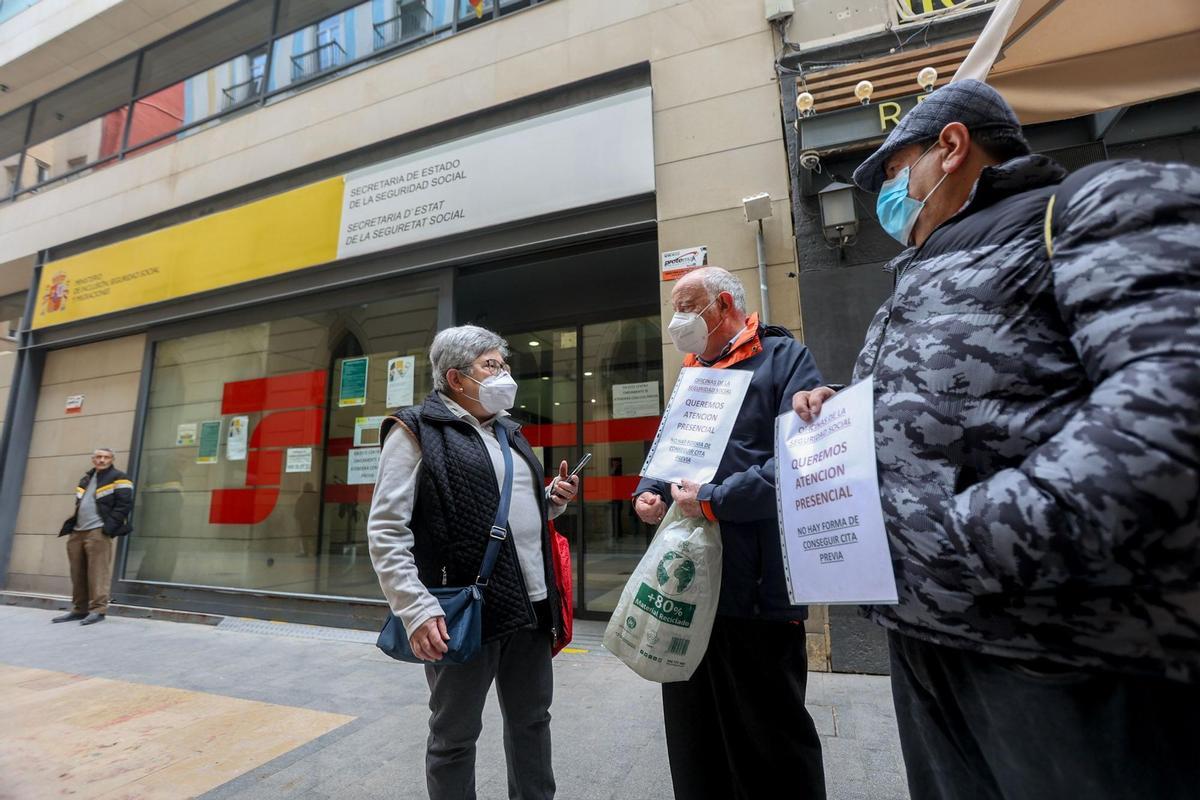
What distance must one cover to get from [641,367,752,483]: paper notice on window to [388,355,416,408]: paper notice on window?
15.2ft

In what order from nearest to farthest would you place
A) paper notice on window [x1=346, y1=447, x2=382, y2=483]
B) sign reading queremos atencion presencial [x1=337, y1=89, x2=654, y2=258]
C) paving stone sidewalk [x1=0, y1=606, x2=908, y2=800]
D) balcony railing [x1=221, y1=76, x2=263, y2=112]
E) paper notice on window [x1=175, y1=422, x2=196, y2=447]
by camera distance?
1. paving stone sidewalk [x1=0, y1=606, x2=908, y2=800]
2. sign reading queremos atencion presencial [x1=337, y1=89, x2=654, y2=258]
3. paper notice on window [x1=346, y1=447, x2=382, y2=483]
4. paper notice on window [x1=175, y1=422, x2=196, y2=447]
5. balcony railing [x1=221, y1=76, x2=263, y2=112]

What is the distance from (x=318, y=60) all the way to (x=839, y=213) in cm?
683

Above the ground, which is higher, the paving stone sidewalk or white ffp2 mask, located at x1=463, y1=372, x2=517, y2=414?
white ffp2 mask, located at x1=463, y1=372, x2=517, y2=414

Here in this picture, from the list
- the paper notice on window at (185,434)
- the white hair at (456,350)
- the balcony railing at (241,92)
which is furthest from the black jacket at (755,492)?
the balcony railing at (241,92)

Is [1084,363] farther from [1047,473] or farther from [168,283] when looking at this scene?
[168,283]

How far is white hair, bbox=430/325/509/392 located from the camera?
2.21 meters

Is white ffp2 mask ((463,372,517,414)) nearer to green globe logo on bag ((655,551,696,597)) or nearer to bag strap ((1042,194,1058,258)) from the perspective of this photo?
green globe logo on bag ((655,551,696,597))

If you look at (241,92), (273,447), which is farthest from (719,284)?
(241,92)

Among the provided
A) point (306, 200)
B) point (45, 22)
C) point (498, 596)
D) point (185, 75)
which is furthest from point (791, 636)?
point (45, 22)

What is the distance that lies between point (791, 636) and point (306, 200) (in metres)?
6.64

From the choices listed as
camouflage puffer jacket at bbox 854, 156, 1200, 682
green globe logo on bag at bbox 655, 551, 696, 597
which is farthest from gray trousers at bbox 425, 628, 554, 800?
camouflage puffer jacket at bbox 854, 156, 1200, 682

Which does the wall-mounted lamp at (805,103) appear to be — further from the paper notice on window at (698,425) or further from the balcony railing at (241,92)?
the balcony railing at (241,92)

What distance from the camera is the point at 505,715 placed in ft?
6.75

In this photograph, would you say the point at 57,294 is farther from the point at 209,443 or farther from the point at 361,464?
the point at 361,464
